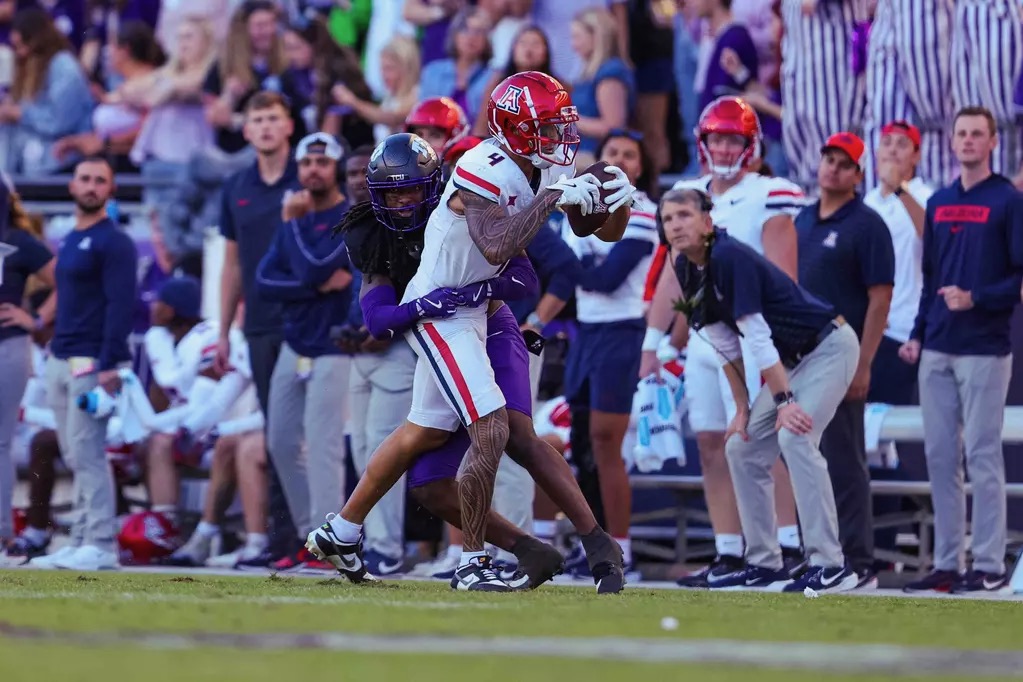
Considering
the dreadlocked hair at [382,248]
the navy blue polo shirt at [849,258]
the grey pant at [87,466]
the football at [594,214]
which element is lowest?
the grey pant at [87,466]

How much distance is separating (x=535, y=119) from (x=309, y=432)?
356 centimetres

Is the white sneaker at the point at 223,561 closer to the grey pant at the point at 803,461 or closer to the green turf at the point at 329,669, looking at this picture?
the grey pant at the point at 803,461

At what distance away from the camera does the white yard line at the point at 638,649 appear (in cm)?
446

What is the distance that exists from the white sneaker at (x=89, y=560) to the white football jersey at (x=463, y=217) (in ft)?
12.2

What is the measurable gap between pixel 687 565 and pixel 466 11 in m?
5.05

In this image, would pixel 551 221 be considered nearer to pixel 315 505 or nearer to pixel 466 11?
pixel 315 505

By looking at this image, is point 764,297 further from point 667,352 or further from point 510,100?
point 510,100

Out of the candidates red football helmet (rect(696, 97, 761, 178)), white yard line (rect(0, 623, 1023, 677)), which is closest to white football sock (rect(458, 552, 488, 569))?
white yard line (rect(0, 623, 1023, 677))

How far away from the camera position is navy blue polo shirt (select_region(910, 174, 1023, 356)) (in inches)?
352

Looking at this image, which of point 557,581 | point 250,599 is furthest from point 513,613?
point 557,581

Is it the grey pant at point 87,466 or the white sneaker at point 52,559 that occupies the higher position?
the grey pant at point 87,466

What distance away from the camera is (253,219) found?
1080 cm

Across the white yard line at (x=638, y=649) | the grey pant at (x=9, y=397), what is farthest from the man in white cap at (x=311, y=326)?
the white yard line at (x=638, y=649)

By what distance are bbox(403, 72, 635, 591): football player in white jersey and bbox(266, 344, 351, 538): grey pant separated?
287 cm
